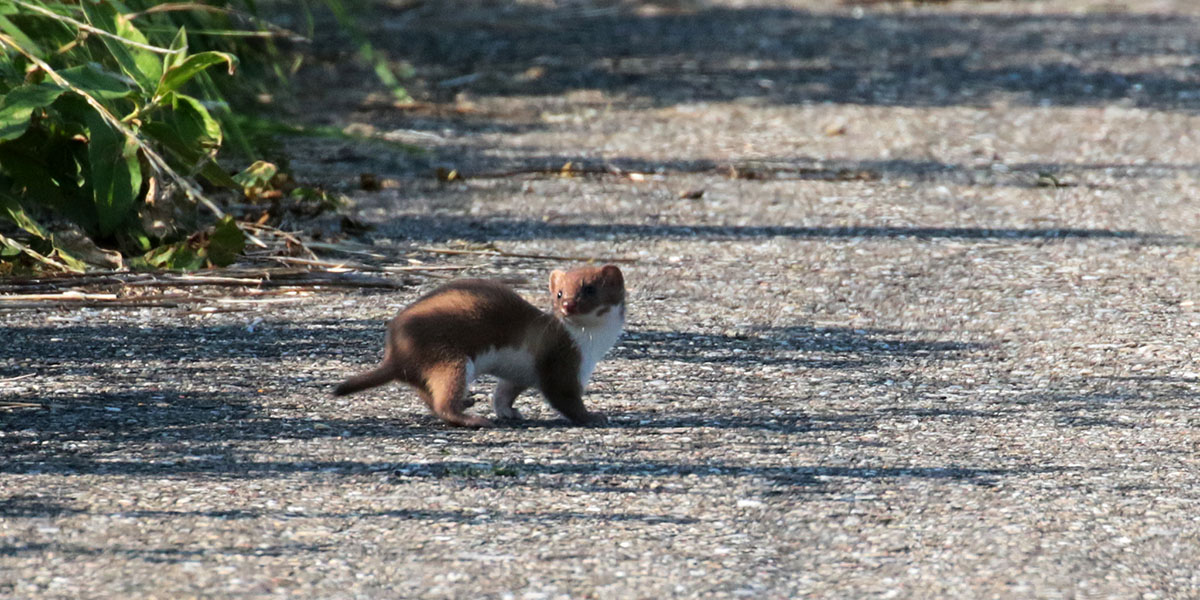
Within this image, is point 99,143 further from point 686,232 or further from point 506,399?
point 686,232

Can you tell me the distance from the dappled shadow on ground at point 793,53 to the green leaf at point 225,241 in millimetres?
4766

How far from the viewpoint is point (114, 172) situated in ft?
17.9

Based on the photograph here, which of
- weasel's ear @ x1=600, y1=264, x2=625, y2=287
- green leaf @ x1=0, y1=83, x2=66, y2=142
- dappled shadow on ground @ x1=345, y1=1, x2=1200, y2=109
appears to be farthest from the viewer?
dappled shadow on ground @ x1=345, y1=1, x2=1200, y2=109

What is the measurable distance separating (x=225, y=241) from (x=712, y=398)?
2.03 meters

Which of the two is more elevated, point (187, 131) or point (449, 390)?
point (187, 131)

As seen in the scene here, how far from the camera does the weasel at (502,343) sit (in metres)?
4.09

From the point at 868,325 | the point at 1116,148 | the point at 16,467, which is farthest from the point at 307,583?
the point at 1116,148

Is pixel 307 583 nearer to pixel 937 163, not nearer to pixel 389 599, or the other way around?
pixel 389 599

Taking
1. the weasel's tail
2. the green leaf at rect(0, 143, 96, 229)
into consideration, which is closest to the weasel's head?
the weasel's tail

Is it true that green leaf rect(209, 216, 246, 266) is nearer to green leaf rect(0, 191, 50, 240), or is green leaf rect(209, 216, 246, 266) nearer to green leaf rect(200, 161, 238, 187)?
green leaf rect(200, 161, 238, 187)

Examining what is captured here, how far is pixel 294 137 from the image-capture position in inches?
342

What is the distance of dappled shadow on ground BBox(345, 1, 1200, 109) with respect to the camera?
10.5 meters

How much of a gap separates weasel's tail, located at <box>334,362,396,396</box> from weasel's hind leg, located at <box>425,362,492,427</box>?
0.10 m

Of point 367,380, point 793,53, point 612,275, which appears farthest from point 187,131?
point 793,53
